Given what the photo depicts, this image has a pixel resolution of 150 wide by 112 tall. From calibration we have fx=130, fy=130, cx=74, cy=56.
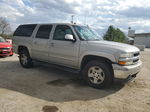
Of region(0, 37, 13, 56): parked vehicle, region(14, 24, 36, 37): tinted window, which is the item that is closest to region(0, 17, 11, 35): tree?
region(0, 37, 13, 56): parked vehicle

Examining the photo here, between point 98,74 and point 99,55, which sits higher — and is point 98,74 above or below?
below

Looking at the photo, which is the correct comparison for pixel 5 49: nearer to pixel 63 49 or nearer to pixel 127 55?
pixel 63 49

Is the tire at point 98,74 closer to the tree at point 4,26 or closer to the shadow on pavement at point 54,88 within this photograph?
the shadow on pavement at point 54,88

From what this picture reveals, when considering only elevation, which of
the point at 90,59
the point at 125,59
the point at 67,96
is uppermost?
the point at 125,59

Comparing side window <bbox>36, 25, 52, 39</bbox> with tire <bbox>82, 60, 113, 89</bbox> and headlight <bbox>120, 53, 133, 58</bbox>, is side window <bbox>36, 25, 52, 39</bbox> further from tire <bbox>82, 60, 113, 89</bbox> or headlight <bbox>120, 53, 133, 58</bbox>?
headlight <bbox>120, 53, 133, 58</bbox>

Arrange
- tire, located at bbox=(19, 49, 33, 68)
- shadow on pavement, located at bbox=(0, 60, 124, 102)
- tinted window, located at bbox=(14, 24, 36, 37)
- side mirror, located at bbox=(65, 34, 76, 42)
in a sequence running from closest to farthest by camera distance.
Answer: shadow on pavement, located at bbox=(0, 60, 124, 102) → side mirror, located at bbox=(65, 34, 76, 42) → tinted window, located at bbox=(14, 24, 36, 37) → tire, located at bbox=(19, 49, 33, 68)

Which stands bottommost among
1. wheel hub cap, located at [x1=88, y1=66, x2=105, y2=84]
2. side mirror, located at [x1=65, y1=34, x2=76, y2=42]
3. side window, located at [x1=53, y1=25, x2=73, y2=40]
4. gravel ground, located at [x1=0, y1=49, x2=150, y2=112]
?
gravel ground, located at [x1=0, y1=49, x2=150, y2=112]

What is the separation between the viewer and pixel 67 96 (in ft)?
11.4

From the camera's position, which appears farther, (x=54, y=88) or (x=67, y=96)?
(x=54, y=88)

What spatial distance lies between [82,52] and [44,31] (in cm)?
208

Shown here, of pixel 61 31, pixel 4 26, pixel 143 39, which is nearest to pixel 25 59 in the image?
pixel 61 31

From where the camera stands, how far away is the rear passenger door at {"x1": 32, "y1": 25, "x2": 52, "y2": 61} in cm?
507

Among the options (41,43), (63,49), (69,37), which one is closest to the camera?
(69,37)

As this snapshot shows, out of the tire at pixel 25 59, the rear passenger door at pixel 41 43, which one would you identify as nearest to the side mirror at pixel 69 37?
the rear passenger door at pixel 41 43
